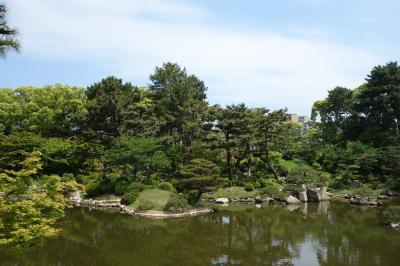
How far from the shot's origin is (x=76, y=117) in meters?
41.3

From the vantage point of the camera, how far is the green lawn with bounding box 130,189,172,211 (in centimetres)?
2638

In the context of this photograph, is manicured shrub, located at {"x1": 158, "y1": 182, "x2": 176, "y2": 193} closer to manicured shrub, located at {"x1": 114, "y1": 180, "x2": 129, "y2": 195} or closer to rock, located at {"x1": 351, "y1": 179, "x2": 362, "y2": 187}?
manicured shrub, located at {"x1": 114, "y1": 180, "x2": 129, "y2": 195}

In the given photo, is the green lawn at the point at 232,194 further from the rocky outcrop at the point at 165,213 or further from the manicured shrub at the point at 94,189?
the manicured shrub at the point at 94,189

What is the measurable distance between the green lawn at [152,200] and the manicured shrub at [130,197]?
29cm

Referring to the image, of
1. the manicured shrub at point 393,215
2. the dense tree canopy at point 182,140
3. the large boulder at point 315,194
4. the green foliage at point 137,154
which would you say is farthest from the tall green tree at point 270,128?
the manicured shrub at point 393,215

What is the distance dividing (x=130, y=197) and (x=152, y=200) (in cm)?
225

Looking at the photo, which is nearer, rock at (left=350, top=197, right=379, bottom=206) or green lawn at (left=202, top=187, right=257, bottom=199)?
rock at (left=350, top=197, right=379, bottom=206)

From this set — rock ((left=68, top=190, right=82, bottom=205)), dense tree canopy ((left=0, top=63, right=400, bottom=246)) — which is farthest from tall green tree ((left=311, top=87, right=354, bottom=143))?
rock ((left=68, top=190, right=82, bottom=205))

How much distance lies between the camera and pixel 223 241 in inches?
737

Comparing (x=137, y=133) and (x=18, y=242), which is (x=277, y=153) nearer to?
(x=137, y=133)

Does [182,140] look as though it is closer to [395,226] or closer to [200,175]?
[200,175]

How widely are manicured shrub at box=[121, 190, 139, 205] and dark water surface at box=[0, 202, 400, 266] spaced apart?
2.09 metres

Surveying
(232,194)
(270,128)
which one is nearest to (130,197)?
(232,194)

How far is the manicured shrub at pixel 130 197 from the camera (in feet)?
92.6
